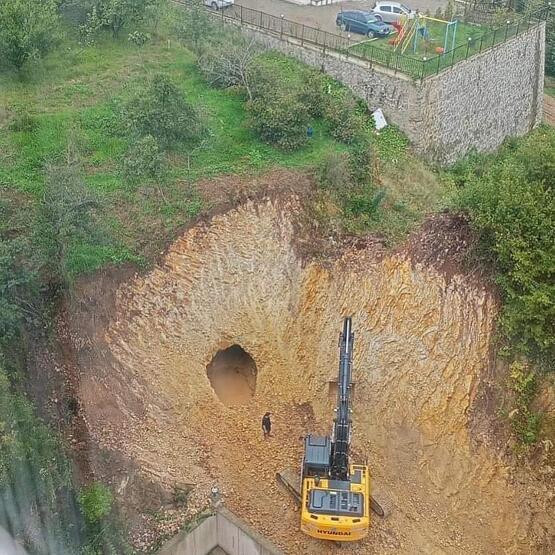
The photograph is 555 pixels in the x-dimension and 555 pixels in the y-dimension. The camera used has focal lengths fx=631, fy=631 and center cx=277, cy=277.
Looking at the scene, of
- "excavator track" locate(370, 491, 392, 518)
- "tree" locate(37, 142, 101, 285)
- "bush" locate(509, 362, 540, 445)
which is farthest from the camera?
"tree" locate(37, 142, 101, 285)

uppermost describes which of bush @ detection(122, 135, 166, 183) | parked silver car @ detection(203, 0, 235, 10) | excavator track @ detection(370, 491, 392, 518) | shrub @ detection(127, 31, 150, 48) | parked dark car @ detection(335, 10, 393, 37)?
parked silver car @ detection(203, 0, 235, 10)

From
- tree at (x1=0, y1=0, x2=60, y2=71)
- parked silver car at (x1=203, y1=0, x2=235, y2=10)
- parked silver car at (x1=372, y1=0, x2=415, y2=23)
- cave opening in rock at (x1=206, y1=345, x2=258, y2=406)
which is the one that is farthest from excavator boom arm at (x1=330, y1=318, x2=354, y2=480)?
parked silver car at (x1=203, y1=0, x2=235, y2=10)

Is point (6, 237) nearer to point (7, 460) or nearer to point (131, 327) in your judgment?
point (131, 327)

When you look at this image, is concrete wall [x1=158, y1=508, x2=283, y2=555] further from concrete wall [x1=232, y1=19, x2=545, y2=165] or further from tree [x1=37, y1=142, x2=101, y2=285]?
concrete wall [x1=232, y1=19, x2=545, y2=165]

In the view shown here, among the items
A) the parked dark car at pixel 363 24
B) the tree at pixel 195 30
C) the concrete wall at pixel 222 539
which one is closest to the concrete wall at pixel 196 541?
the concrete wall at pixel 222 539

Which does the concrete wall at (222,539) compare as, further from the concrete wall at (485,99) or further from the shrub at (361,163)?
the concrete wall at (485,99)

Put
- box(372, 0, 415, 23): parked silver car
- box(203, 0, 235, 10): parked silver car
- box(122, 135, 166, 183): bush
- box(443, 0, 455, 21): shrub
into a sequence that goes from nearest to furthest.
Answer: box(122, 135, 166, 183): bush < box(372, 0, 415, 23): parked silver car < box(443, 0, 455, 21): shrub < box(203, 0, 235, 10): parked silver car

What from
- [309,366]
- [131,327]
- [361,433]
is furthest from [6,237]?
[361,433]

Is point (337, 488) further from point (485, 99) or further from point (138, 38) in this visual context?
point (138, 38)
